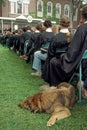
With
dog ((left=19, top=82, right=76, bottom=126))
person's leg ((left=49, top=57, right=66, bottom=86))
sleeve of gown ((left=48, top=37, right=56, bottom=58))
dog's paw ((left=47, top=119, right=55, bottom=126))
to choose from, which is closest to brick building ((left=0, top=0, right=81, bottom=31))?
sleeve of gown ((left=48, top=37, right=56, bottom=58))

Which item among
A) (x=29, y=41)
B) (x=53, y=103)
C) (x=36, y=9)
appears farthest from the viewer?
(x=36, y=9)

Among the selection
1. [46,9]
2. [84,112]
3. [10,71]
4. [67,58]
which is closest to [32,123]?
[84,112]

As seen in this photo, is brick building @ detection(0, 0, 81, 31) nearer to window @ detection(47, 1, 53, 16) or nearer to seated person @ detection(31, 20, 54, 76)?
window @ detection(47, 1, 53, 16)

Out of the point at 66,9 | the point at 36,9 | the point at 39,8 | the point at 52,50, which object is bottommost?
the point at 66,9

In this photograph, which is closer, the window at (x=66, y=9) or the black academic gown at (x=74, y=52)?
the black academic gown at (x=74, y=52)

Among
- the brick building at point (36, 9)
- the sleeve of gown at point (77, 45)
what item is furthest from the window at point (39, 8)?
the sleeve of gown at point (77, 45)

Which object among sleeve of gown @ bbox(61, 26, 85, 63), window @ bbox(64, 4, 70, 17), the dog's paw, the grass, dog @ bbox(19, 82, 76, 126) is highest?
sleeve of gown @ bbox(61, 26, 85, 63)

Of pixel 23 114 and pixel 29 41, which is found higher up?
pixel 29 41

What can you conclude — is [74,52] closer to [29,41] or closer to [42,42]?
[42,42]

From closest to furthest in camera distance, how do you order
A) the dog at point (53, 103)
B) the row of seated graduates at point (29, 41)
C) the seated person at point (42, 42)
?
1. the dog at point (53, 103)
2. the seated person at point (42, 42)
3. the row of seated graduates at point (29, 41)

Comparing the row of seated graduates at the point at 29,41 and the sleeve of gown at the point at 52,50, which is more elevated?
the sleeve of gown at the point at 52,50

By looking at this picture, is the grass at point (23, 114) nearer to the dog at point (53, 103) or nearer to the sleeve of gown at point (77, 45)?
the dog at point (53, 103)

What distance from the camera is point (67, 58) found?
5672mm

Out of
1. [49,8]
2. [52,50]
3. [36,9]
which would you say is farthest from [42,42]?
[49,8]
